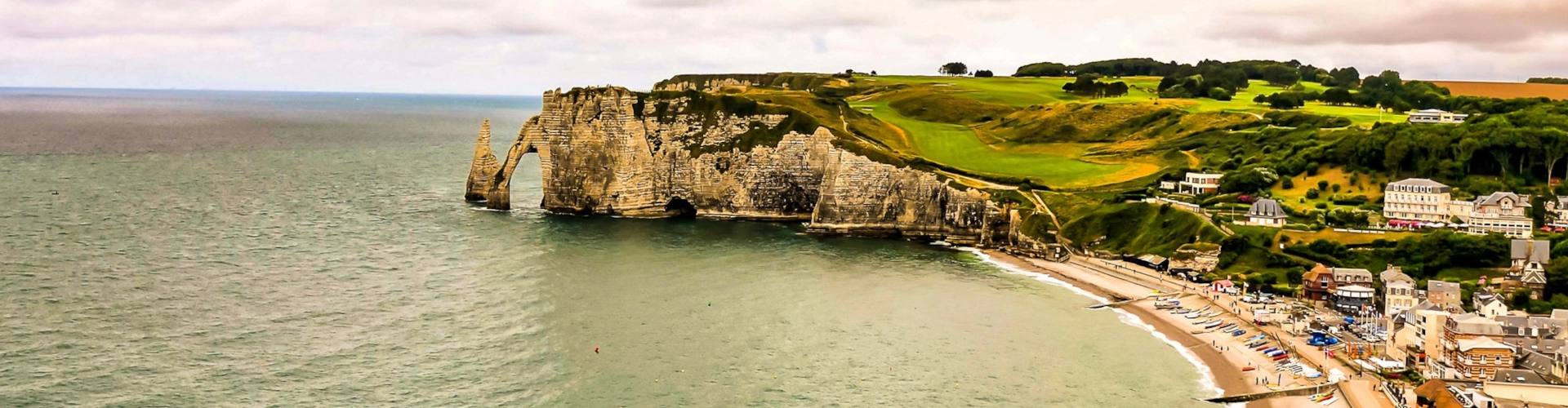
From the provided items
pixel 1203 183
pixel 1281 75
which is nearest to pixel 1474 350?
pixel 1203 183

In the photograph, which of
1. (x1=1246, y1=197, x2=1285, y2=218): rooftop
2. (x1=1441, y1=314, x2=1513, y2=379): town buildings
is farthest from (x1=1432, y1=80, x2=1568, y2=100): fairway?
(x1=1441, y1=314, x2=1513, y2=379): town buildings

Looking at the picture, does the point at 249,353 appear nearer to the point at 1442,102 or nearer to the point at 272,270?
the point at 272,270

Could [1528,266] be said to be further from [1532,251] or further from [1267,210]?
[1267,210]

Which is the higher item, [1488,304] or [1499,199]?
[1499,199]

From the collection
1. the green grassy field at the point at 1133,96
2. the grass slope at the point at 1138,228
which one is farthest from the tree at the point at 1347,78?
the grass slope at the point at 1138,228

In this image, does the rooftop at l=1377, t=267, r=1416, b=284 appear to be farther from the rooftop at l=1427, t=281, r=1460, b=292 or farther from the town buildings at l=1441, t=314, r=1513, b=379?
the town buildings at l=1441, t=314, r=1513, b=379
